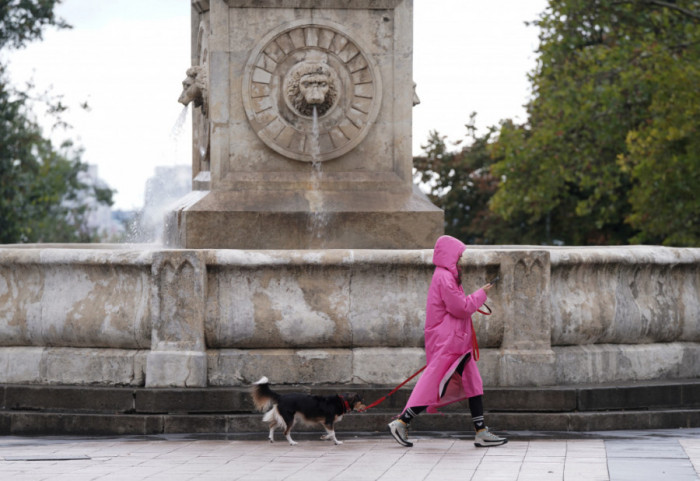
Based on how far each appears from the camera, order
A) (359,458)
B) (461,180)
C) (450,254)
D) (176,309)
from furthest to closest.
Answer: (461,180), (176,309), (450,254), (359,458)

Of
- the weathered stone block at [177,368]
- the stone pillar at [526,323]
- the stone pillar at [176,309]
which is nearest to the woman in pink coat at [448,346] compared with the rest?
the stone pillar at [526,323]

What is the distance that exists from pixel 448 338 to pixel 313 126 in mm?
3436

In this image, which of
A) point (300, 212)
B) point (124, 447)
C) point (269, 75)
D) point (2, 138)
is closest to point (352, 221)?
point (300, 212)

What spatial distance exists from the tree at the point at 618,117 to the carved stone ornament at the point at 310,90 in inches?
709

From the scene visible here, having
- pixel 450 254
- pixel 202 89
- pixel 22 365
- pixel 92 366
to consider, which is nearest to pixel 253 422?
pixel 92 366

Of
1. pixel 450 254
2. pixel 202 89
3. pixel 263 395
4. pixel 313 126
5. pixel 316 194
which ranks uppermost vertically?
pixel 202 89

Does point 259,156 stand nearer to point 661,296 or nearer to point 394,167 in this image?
point 394,167

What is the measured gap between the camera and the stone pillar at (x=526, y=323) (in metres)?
11.0

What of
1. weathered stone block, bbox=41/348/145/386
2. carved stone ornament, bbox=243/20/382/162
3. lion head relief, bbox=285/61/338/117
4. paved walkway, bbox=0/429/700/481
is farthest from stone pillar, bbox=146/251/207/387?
lion head relief, bbox=285/61/338/117

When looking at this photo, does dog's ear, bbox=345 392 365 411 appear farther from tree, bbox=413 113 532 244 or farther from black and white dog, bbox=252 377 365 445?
tree, bbox=413 113 532 244

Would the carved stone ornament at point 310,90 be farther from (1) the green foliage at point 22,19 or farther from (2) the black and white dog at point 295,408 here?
(1) the green foliage at point 22,19

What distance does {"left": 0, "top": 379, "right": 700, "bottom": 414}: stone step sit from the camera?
10625 millimetres

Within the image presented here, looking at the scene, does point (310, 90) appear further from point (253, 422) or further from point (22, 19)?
point (22, 19)

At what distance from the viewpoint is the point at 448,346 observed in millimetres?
10055
